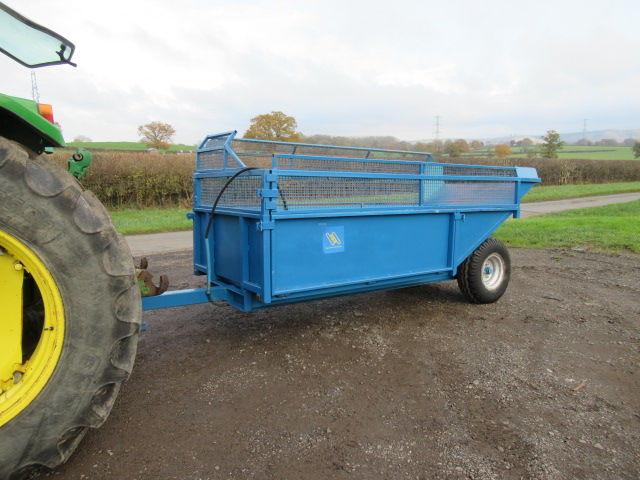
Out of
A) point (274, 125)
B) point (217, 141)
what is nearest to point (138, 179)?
point (274, 125)

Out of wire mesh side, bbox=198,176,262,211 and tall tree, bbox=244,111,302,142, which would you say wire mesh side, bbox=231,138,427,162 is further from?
tall tree, bbox=244,111,302,142

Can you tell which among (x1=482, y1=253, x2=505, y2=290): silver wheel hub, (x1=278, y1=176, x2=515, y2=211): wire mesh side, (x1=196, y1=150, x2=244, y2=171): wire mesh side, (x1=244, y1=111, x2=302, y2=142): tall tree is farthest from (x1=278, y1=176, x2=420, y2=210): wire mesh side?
(x1=244, y1=111, x2=302, y2=142): tall tree

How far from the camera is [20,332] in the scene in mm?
2244

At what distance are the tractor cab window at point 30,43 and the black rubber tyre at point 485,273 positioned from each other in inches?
164

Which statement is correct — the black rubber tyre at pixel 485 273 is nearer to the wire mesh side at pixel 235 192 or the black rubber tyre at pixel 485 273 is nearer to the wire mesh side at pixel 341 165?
the wire mesh side at pixel 341 165

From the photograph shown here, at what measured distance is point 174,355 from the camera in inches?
→ 153

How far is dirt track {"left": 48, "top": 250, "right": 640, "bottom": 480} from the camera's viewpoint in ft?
8.42

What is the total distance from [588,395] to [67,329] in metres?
3.38

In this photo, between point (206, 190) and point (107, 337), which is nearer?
point (107, 337)

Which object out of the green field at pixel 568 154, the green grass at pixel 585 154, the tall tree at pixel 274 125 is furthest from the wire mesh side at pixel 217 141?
the green grass at pixel 585 154

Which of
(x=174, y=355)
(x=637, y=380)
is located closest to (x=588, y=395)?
(x=637, y=380)

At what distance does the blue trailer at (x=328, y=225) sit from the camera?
12.0 feet

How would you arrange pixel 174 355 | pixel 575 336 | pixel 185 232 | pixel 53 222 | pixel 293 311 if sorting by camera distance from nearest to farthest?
pixel 53 222 < pixel 174 355 < pixel 575 336 < pixel 293 311 < pixel 185 232

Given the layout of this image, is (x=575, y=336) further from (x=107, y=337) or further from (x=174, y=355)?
(x=107, y=337)
